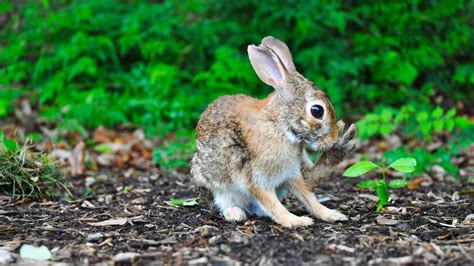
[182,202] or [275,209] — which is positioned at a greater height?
[275,209]

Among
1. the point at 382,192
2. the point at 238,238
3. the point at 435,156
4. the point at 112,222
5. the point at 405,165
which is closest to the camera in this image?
the point at 238,238

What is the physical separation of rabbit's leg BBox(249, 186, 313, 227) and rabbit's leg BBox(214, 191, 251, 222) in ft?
0.85

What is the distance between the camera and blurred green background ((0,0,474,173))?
1006 cm

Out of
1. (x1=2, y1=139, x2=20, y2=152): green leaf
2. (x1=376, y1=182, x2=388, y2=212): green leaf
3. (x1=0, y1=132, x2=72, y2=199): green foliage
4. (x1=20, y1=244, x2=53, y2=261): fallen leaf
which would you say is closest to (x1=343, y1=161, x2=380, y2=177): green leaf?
(x1=376, y1=182, x2=388, y2=212): green leaf

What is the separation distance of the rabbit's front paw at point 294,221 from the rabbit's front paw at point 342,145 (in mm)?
634

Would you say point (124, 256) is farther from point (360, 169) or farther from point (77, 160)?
point (77, 160)

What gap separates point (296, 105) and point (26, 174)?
2.75m

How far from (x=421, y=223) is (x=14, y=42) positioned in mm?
8305

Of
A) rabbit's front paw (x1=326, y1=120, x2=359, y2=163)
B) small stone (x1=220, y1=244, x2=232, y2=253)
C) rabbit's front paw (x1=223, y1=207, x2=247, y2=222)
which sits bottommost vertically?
rabbit's front paw (x1=223, y1=207, x2=247, y2=222)

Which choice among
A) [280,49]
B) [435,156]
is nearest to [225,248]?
[280,49]

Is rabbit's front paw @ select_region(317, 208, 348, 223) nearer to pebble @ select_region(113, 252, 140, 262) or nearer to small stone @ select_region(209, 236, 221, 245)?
small stone @ select_region(209, 236, 221, 245)

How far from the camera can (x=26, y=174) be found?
20.8 ft

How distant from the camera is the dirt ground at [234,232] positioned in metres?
4.34

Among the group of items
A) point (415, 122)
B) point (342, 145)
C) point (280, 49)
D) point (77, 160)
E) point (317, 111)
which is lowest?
point (77, 160)
